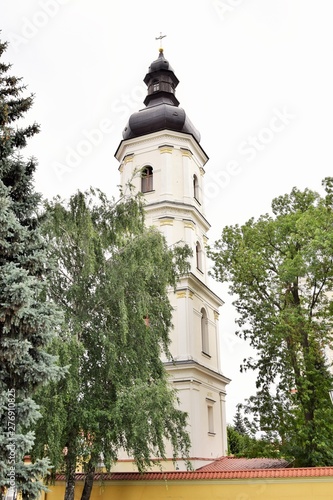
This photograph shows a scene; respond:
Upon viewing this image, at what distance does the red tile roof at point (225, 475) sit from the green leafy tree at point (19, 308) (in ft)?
19.1

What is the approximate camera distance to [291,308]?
1669 cm

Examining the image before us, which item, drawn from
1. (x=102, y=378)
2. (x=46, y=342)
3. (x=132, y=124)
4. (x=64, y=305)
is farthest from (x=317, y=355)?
(x=132, y=124)

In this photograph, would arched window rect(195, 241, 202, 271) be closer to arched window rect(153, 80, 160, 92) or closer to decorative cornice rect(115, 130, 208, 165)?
decorative cornice rect(115, 130, 208, 165)

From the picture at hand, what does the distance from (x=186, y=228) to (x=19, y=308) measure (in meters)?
15.1

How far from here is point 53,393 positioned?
1168 cm

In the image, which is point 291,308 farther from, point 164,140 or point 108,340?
point 164,140

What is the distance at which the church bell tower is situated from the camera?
19.9m

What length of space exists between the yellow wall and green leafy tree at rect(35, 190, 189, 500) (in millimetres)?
799

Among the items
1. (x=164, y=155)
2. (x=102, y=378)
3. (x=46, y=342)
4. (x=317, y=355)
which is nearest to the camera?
(x=46, y=342)

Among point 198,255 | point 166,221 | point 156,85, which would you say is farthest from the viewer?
point 156,85

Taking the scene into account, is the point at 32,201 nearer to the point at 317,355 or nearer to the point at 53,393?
the point at 53,393

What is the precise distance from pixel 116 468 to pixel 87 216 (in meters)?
9.84

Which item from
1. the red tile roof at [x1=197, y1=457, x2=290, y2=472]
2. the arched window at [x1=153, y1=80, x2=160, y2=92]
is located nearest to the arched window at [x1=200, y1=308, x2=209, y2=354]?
the red tile roof at [x1=197, y1=457, x2=290, y2=472]

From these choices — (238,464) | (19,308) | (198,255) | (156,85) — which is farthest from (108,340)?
(156,85)
